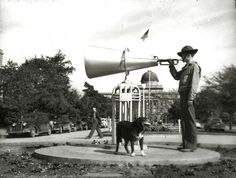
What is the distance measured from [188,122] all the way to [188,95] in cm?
68

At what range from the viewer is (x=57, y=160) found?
7750 millimetres

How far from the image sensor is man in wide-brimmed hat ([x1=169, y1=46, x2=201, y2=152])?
9.00 metres

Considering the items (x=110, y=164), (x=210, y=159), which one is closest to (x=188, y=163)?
(x=210, y=159)

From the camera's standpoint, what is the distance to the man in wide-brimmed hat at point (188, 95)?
9003 millimetres

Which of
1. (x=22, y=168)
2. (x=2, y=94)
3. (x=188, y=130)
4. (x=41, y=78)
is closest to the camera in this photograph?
(x=22, y=168)

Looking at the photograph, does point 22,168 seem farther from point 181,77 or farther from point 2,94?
point 2,94

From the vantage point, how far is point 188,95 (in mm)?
9047

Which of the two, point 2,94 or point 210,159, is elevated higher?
point 2,94

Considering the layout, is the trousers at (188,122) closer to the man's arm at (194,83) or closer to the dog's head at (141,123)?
the man's arm at (194,83)

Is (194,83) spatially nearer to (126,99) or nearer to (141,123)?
(141,123)

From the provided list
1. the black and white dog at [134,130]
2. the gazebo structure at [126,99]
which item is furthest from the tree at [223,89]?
the black and white dog at [134,130]

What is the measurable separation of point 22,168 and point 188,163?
335cm

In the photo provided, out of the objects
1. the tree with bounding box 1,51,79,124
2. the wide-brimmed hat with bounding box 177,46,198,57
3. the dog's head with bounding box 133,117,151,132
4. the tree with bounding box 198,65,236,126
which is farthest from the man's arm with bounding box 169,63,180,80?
the tree with bounding box 198,65,236,126

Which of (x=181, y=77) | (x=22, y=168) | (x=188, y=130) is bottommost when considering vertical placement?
(x=22, y=168)
